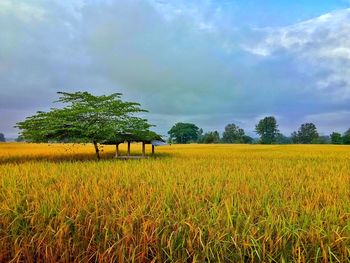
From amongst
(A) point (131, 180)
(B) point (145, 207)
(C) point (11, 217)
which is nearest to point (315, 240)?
(B) point (145, 207)

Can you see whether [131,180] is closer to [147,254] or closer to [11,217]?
[11,217]

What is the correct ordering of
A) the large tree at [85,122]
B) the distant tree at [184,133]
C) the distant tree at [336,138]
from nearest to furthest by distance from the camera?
the large tree at [85,122], the distant tree at [336,138], the distant tree at [184,133]

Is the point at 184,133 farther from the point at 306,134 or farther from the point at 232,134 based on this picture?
the point at 306,134

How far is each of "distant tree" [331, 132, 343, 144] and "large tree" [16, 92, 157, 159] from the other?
68770 millimetres

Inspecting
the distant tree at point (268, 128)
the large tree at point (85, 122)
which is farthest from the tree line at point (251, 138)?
the large tree at point (85, 122)

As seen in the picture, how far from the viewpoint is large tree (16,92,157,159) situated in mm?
20906

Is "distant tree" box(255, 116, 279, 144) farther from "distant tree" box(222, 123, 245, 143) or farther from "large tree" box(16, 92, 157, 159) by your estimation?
"large tree" box(16, 92, 157, 159)

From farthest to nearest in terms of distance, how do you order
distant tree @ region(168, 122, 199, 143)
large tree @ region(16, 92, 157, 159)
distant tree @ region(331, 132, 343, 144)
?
distant tree @ region(168, 122, 199, 143) < distant tree @ region(331, 132, 343, 144) < large tree @ region(16, 92, 157, 159)

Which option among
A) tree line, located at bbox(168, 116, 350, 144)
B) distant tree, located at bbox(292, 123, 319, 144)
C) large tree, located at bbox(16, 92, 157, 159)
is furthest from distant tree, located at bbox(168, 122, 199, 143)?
large tree, located at bbox(16, 92, 157, 159)

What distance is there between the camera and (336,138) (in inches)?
3174

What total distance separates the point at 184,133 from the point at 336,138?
3916cm

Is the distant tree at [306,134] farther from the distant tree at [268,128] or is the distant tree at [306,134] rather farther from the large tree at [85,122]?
the large tree at [85,122]

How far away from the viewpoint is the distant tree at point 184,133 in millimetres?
97688

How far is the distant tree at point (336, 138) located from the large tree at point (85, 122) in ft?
226
